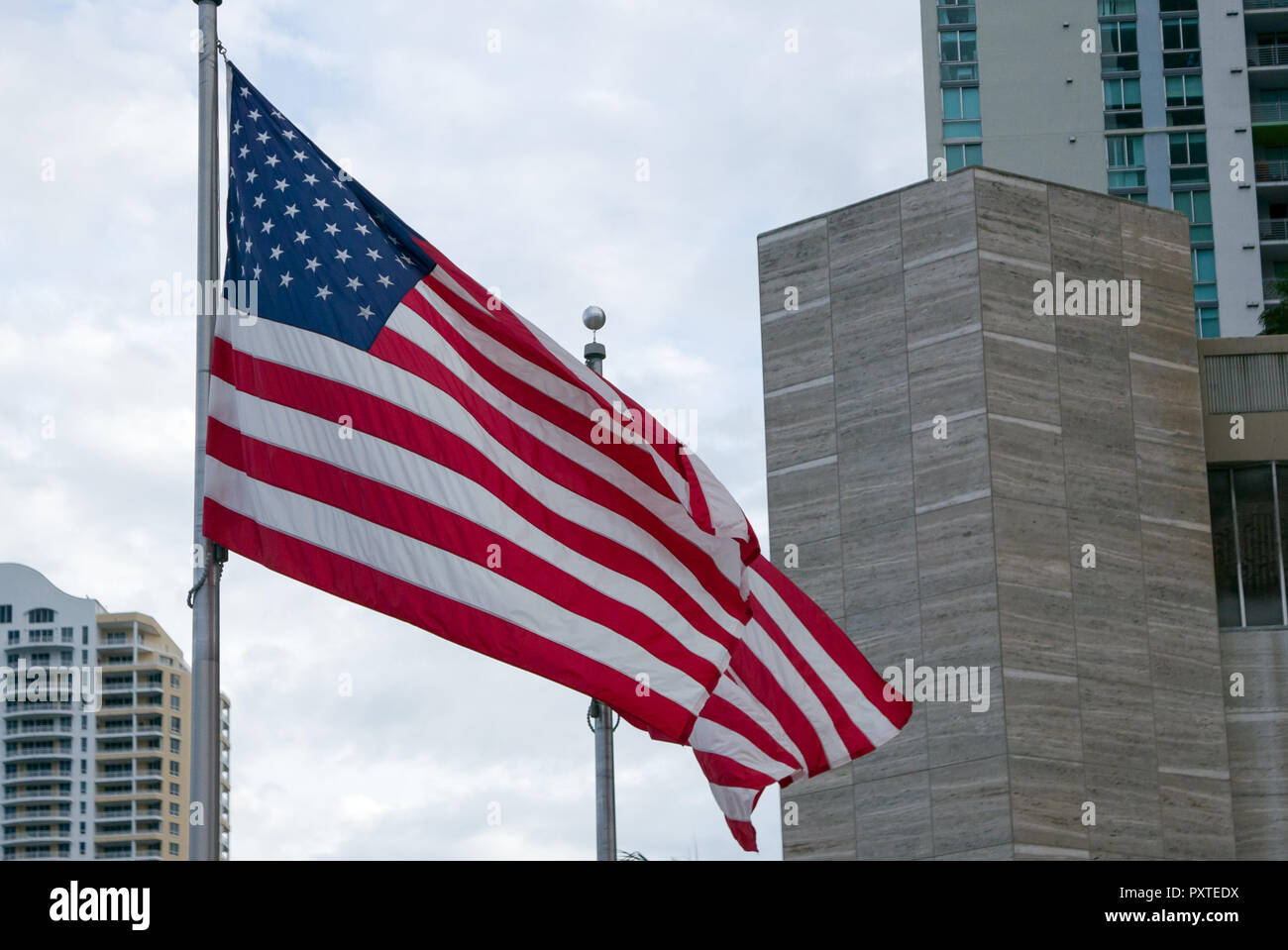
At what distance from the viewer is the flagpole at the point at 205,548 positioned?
9.60 metres

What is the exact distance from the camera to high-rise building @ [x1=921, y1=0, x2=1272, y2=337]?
76250 mm

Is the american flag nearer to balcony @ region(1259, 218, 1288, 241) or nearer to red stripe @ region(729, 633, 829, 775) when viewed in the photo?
red stripe @ region(729, 633, 829, 775)

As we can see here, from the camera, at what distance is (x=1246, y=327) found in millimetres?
74812

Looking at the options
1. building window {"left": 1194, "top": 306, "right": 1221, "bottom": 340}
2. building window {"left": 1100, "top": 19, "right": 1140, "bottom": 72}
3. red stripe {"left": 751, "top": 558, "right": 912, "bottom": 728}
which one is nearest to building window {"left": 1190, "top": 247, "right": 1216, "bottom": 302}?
building window {"left": 1194, "top": 306, "right": 1221, "bottom": 340}

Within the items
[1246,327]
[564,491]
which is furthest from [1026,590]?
[1246,327]

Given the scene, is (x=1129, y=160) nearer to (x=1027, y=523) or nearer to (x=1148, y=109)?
(x=1148, y=109)

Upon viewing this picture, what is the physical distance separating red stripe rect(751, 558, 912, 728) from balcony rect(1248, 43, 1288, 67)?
7280 cm

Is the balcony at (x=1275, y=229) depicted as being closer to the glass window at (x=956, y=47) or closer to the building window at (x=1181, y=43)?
the building window at (x=1181, y=43)

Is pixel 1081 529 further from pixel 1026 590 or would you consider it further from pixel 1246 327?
pixel 1246 327

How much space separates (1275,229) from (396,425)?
73.5 meters

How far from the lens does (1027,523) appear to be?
26781 mm

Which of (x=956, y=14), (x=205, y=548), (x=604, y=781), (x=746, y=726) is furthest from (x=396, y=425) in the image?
(x=956, y=14)

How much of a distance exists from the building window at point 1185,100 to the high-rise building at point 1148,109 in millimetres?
58

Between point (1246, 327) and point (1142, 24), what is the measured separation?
1443 centimetres
